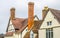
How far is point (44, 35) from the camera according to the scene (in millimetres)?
34500

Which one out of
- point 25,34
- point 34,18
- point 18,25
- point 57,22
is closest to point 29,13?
point 34,18

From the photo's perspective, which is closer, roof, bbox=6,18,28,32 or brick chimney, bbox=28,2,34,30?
brick chimney, bbox=28,2,34,30

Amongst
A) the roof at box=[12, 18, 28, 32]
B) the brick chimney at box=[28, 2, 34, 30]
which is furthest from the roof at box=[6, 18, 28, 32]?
the brick chimney at box=[28, 2, 34, 30]

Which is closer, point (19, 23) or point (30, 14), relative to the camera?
point (30, 14)

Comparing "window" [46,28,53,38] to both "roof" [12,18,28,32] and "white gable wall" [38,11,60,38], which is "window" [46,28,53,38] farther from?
"roof" [12,18,28,32]

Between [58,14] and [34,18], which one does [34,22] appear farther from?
[58,14]

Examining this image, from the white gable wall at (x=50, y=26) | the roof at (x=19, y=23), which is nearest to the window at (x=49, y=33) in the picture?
the white gable wall at (x=50, y=26)

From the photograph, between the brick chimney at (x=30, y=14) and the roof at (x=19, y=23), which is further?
the roof at (x=19, y=23)

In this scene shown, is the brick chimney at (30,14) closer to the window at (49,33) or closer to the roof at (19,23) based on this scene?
the roof at (19,23)

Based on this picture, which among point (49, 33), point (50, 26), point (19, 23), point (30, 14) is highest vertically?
point (30, 14)

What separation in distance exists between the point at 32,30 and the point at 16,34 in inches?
375

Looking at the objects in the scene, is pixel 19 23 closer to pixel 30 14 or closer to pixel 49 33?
pixel 30 14

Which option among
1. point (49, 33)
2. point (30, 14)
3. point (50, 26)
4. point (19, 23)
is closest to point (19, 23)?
point (19, 23)

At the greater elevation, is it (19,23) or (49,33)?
(49,33)
